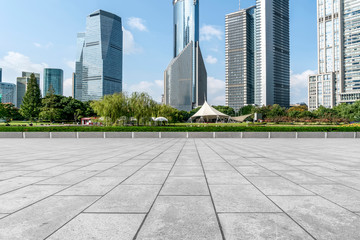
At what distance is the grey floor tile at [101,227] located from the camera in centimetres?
232

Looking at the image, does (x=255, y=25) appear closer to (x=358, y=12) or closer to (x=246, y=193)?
(x=358, y=12)

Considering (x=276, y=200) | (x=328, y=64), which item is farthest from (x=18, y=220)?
(x=328, y=64)

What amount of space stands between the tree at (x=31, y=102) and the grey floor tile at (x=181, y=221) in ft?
250

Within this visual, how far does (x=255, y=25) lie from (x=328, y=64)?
54.4 metres

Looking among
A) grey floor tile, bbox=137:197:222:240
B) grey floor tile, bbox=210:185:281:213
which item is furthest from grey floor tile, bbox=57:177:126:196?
grey floor tile, bbox=210:185:281:213

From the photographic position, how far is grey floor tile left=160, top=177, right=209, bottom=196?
12.8 feet

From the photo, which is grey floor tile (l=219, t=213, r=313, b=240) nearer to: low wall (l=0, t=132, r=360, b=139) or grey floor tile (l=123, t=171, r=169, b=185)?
grey floor tile (l=123, t=171, r=169, b=185)

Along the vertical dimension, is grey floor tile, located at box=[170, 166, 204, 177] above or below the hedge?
below

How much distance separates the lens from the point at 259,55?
148 metres

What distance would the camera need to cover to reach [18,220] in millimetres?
2756

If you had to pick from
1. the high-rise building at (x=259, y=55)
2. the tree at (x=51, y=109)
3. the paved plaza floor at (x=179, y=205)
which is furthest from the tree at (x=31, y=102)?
the high-rise building at (x=259, y=55)

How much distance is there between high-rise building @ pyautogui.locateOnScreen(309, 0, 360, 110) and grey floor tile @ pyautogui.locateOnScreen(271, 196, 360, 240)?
5884 inches

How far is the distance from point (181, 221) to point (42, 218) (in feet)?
5.95

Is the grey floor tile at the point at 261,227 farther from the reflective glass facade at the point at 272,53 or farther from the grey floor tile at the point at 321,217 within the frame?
the reflective glass facade at the point at 272,53
